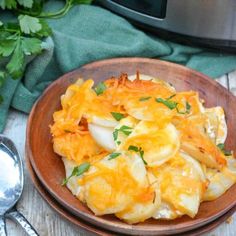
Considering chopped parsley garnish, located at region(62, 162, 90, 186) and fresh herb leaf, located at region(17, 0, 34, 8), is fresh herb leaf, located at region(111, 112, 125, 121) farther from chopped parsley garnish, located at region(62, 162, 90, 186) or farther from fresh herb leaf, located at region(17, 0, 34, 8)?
fresh herb leaf, located at region(17, 0, 34, 8)

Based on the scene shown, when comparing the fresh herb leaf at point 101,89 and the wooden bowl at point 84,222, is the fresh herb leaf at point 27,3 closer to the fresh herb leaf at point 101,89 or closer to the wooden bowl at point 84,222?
the fresh herb leaf at point 101,89

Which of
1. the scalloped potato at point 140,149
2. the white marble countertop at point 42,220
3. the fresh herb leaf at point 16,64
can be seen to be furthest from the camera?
the fresh herb leaf at point 16,64

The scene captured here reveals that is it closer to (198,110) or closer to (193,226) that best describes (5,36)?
(198,110)

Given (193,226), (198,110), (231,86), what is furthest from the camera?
(231,86)

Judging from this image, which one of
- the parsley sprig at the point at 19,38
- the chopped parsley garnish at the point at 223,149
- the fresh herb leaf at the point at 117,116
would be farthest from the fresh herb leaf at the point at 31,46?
the chopped parsley garnish at the point at 223,149

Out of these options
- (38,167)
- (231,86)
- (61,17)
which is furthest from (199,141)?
(61,17)

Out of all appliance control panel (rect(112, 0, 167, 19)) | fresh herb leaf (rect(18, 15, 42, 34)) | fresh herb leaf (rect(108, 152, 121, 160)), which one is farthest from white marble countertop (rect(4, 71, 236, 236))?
appliance control panel (rect(112, 0, 167, 19))

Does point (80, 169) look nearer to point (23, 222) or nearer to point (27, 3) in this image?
point (23, 222)
